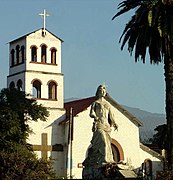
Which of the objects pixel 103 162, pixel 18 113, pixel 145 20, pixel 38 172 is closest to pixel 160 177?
Result: pixel 103 162

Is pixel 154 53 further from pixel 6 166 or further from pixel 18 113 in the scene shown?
pixel 18 113

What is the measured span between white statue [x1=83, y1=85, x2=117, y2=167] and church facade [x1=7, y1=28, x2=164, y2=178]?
1320 inches

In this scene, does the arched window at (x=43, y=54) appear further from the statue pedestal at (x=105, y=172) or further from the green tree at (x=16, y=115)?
the statue pedestal at (x=105, y=172)

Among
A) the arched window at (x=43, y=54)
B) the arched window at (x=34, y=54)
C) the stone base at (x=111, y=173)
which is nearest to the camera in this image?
the stone base at (x=111, y=173)

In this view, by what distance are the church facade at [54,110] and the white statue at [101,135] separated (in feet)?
110

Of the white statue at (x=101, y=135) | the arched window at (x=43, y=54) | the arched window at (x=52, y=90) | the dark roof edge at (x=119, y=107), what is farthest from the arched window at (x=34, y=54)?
the white statue at (x=101, y=135)

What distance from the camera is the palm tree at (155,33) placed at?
118 feet

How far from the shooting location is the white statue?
83.8 feet

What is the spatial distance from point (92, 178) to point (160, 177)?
11.7ft

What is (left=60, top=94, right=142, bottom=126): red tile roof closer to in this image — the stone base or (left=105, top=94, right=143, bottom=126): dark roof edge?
(left=105, top=94, right=143, bottom=126): dark roof edge

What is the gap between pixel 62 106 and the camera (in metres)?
63.1

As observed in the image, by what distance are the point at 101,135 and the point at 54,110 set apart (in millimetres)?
36908

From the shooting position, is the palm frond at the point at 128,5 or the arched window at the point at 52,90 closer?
the palm frond at the point at 128,5

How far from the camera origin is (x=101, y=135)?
25.7 meters
